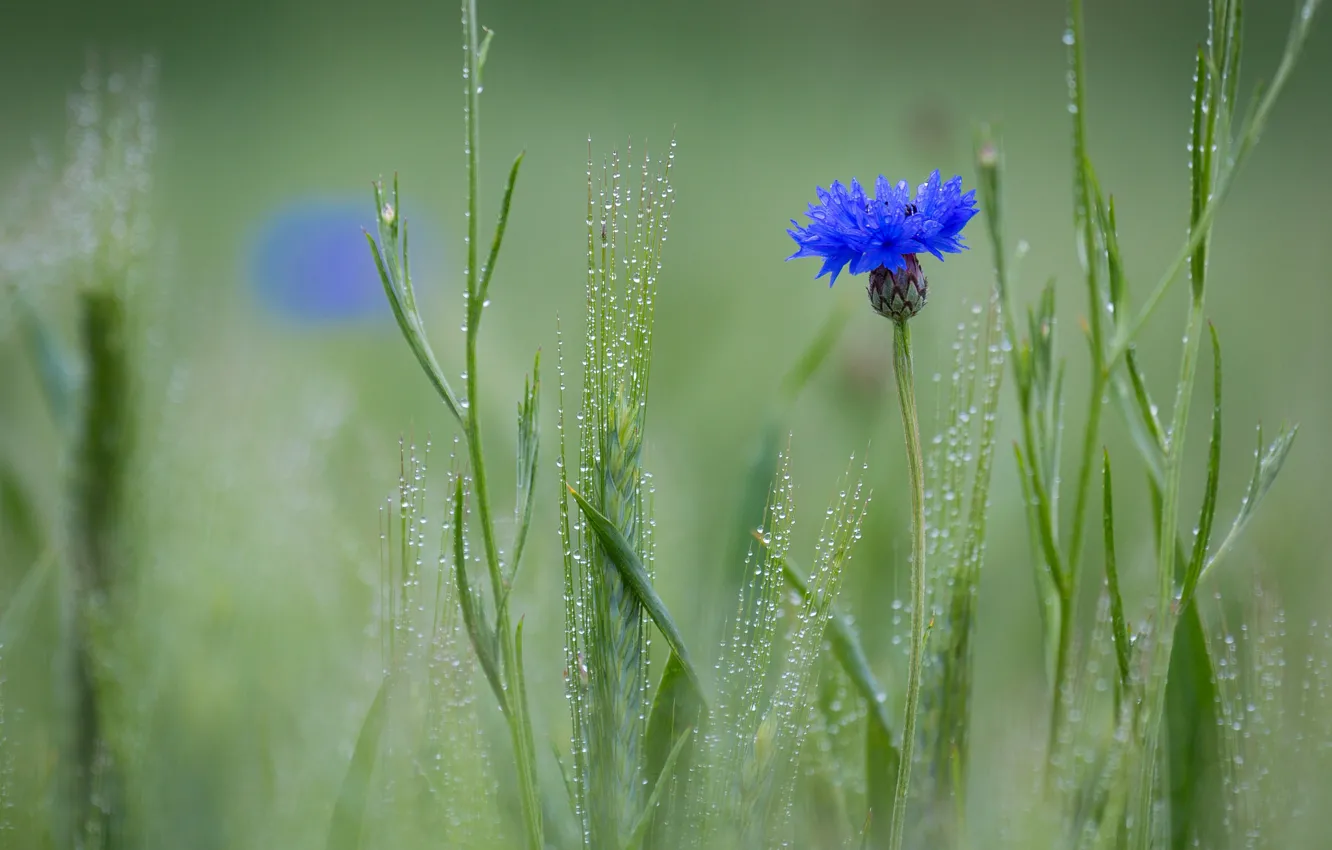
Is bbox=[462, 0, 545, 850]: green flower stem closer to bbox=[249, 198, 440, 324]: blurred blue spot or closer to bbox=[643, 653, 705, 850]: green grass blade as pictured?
bbox=[643, 653, 705, 850]: green grass blade

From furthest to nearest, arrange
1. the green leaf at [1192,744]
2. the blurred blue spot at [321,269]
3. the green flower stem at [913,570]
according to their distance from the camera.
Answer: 1. the blurred blue spot at [321,269]
2. the green leaf at [1192,744]
3. the green flower stem at [913,570]

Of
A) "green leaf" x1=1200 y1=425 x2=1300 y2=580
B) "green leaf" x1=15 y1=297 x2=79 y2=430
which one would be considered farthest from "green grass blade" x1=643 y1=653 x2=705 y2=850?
"green leaf" x1=15 y1=297 x2=79 y2=430

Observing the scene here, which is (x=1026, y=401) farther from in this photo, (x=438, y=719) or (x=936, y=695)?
(x=438, y=719)

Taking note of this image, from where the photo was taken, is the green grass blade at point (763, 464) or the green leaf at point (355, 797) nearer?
the green leaf at point (355, 797)

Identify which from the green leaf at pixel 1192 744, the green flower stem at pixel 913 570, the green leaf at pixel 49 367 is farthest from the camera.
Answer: the green leaf at pixel 49 367

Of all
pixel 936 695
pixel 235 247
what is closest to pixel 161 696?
pixel 936 695

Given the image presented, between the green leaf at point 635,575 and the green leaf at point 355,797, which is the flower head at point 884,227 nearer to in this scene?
the green leaf at point 635,575

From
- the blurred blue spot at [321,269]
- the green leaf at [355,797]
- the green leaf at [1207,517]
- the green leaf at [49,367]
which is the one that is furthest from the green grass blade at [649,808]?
the blurred blue spot at [321,269]
